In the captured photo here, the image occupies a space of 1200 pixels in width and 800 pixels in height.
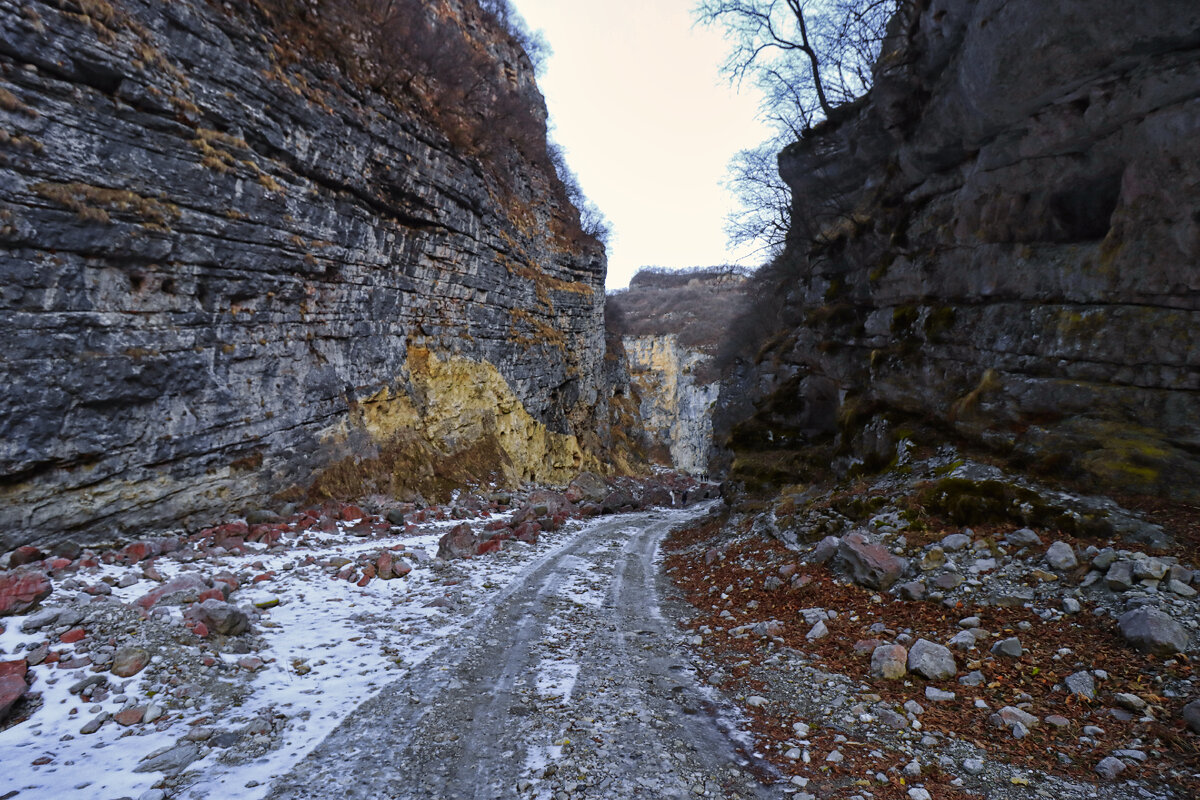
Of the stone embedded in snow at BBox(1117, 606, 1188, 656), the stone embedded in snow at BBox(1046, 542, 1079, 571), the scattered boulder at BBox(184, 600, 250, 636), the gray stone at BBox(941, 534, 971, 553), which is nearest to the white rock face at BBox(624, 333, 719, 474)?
the gray stone at BBox(941, 534, 971, 553)

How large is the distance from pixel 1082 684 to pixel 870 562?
107 inches

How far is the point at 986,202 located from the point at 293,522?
1543 cm

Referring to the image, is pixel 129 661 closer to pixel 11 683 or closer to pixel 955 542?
pixel 11 683

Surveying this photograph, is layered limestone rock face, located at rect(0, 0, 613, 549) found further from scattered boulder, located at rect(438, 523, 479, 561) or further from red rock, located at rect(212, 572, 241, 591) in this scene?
scattered boulder, located at rect(438, 523, 479, 561)

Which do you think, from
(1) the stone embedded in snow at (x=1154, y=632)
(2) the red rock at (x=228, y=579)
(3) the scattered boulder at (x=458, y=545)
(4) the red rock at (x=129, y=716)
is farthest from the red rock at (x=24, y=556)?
(1) the stone embedded in snow at (x=1154, y=632)

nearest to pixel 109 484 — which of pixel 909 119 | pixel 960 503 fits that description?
pixel 960 503

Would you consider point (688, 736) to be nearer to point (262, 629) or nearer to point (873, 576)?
point (873, 576)

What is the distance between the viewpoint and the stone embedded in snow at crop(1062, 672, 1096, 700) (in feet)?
12.6

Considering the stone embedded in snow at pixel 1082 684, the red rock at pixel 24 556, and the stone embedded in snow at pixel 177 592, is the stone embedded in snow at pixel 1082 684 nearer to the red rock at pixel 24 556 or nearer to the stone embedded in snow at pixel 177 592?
the stone embedded in snow at pixel 177 592

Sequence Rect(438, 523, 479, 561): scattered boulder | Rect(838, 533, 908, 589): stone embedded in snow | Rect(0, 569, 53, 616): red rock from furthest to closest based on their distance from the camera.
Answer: Rect(438, 523, 479, 561): scattered boulder < Rect(838, 533, 908, 589): stone embedded in snow < Rect(0, 569, 53, 616): red rock

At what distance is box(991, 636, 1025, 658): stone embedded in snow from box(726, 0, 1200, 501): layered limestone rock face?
9.91 feet

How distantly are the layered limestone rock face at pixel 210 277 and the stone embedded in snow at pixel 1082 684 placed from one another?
13275 millimetres

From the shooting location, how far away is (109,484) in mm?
8852

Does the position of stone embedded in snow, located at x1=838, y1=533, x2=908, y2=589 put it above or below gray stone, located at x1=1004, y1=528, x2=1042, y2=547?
below
